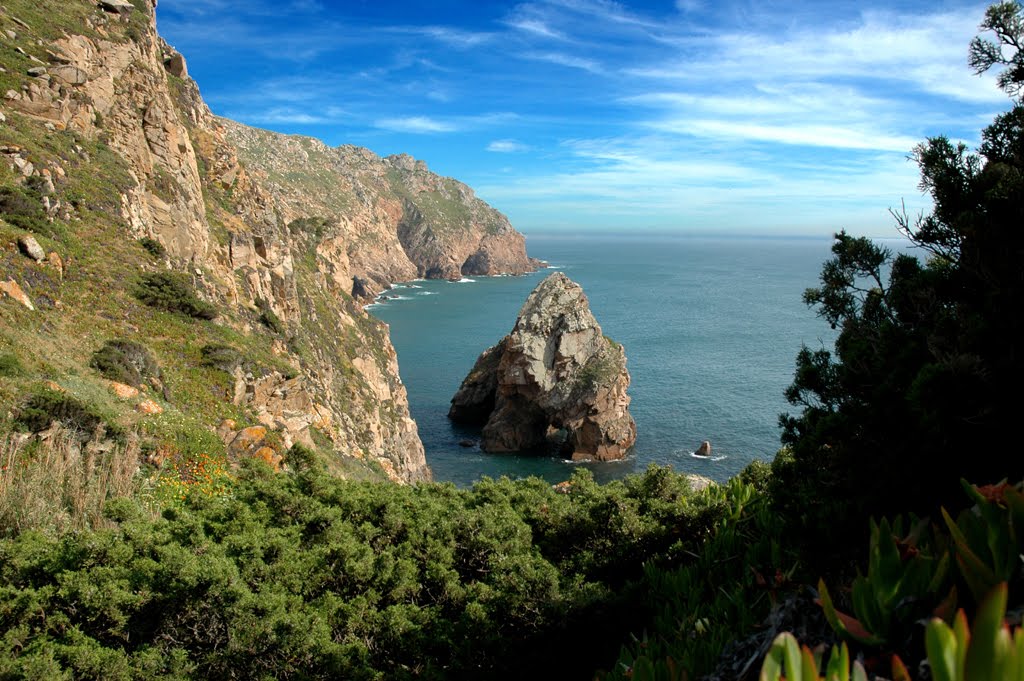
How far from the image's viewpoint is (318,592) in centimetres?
787

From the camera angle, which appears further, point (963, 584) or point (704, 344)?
point (704, 344)

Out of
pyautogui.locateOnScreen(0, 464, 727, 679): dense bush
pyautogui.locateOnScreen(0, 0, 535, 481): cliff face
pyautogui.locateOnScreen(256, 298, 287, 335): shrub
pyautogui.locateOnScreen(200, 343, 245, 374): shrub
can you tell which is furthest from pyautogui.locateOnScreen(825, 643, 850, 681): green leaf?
pyautogui.locateOnScreen(256, 298, 287, 335): shrub

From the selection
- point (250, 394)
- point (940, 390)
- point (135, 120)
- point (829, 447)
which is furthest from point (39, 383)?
point (135, 120)

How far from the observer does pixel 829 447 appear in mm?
7258

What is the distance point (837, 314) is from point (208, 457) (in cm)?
1238

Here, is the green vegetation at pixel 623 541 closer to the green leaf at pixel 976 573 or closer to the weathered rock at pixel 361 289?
the green leaf at pixel 976 573

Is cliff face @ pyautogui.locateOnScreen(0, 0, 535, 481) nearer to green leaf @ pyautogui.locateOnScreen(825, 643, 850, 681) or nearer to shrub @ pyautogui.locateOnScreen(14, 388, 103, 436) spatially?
shrub @ pyautogui.locateOnScreen(14, 388, 103, 436)

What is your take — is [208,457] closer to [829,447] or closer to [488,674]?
[488,674]

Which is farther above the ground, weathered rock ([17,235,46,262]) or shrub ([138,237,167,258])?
shrub ([138,237,167,258])

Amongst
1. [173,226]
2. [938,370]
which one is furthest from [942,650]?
[173,226]

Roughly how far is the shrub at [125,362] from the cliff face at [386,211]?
101 metres

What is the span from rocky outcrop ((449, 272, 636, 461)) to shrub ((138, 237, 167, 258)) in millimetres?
33822

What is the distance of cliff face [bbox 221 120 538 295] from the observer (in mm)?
135500

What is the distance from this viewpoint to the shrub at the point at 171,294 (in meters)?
19.7
